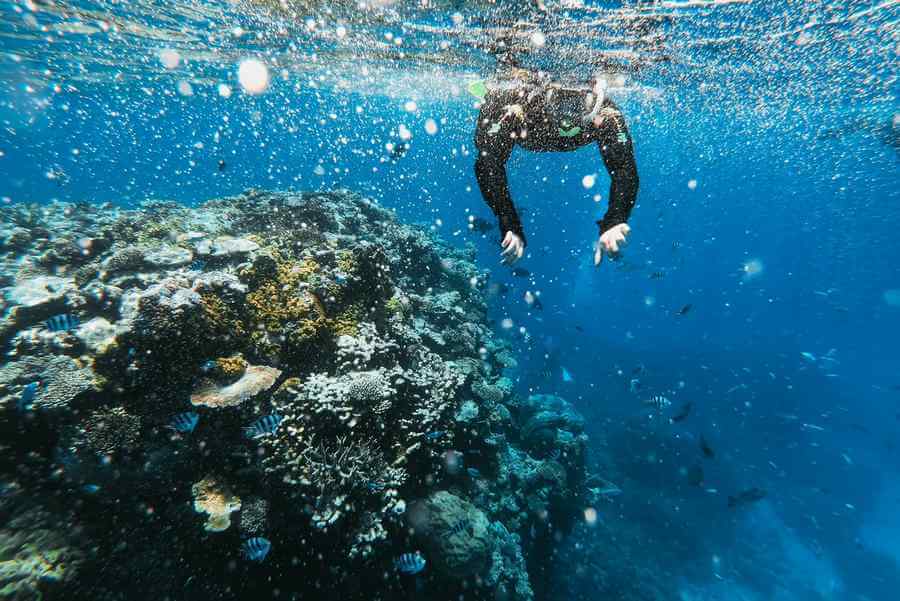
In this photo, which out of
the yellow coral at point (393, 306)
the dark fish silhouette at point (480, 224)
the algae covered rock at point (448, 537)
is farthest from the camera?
the dark fish silhouette at point (480, 224)

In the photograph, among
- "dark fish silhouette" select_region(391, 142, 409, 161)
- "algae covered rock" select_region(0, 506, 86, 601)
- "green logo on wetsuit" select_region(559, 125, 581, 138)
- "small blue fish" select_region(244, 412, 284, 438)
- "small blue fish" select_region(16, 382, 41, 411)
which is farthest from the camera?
"dark fish silhouette" select_region(391, 142, 409, 161)

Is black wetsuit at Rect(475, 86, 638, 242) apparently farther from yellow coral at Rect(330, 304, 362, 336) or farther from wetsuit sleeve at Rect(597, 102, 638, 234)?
yellow coral at Rect(330, 304, 362, 336)

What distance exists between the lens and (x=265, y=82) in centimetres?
2747

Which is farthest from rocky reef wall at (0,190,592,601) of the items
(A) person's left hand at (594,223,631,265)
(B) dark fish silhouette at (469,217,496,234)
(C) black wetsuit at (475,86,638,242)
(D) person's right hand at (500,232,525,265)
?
(B) dark fish silhouette at (469,217,496,234)

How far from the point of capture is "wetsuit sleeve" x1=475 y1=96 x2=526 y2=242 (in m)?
2.81

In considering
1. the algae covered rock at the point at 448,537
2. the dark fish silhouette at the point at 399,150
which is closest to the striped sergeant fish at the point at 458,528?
the algae covered rock at the point at 448,537

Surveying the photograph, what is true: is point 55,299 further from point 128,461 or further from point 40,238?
point 40,238

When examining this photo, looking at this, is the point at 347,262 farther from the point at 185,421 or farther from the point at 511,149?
the point at 511,149

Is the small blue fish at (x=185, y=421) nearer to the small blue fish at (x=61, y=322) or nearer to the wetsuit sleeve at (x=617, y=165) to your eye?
the small blue fish at (x=61, y=322)

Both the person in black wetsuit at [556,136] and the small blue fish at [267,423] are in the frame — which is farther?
the small blue fish at [267,423]

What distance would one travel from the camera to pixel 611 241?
2451mm

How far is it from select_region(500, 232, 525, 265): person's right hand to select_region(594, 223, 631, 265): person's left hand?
514mm

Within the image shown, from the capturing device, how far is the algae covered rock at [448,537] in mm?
5121

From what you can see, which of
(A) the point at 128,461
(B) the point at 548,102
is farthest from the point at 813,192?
(A) the point at 128,461
